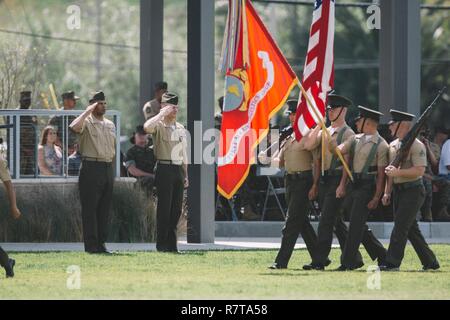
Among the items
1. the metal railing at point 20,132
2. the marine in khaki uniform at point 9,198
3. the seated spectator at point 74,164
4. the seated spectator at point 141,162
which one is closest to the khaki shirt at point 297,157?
the marine in khaki uniform at point 9,198

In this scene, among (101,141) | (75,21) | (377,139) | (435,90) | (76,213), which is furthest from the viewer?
(435,90)

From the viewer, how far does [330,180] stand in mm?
20406

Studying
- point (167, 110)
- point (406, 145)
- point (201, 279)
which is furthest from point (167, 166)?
point (201, 279)

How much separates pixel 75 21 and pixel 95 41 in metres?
→ 47.0

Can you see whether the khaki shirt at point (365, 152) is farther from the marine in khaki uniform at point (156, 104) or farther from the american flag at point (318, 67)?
the marine in khaki uniform at point (156, 104)

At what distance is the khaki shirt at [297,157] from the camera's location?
2025 cm

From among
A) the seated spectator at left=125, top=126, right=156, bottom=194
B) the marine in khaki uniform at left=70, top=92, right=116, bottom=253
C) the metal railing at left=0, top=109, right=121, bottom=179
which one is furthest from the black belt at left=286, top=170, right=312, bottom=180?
the seated spectator at left=125, top=126, right=156, bottom=194

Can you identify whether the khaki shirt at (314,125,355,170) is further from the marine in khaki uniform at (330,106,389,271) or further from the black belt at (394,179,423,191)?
the black belt at (394,179,423,191)

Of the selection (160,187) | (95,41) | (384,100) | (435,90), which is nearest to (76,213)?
(160,187)

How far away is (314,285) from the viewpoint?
58.6 ft

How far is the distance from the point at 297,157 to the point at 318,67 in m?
1.49

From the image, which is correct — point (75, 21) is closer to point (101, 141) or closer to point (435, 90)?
point (101, 141)

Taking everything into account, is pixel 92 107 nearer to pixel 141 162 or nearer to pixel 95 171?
pixel 95 171

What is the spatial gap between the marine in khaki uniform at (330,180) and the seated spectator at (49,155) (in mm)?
6510
